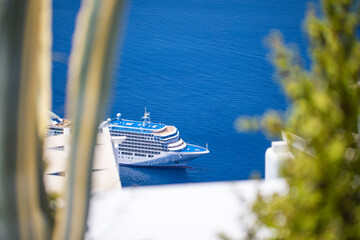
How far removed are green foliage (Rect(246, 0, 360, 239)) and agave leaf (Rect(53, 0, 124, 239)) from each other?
0.85 ft

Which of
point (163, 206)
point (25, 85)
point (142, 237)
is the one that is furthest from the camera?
point (163, 206)

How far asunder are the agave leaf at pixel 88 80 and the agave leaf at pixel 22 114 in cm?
4

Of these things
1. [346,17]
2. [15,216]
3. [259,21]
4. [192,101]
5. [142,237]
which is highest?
[259,21]

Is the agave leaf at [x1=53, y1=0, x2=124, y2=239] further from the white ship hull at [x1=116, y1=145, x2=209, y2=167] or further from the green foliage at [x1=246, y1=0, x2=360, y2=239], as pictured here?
the white ship hull at [x1=116, y1=145, x2=209, y2=167]

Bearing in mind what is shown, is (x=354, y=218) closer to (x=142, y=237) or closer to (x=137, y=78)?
(x=142, y=237)

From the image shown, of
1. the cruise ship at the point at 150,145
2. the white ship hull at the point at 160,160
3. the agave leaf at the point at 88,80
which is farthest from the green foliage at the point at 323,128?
the white ship hull at the point at 160,160

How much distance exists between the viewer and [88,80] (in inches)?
18.9

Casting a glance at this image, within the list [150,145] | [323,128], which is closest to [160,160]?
[150,145]

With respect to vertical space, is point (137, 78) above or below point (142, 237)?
above

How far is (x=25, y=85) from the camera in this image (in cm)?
48

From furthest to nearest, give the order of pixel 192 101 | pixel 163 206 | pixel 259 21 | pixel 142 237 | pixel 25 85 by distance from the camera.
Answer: pixel 259 21, pixel 192 101, pixel 163 206, pixel 142 237, pixel 25 85

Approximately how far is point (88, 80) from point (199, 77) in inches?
471

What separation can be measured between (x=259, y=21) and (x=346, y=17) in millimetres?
14763

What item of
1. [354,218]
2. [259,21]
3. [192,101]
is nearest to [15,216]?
[354,218]
